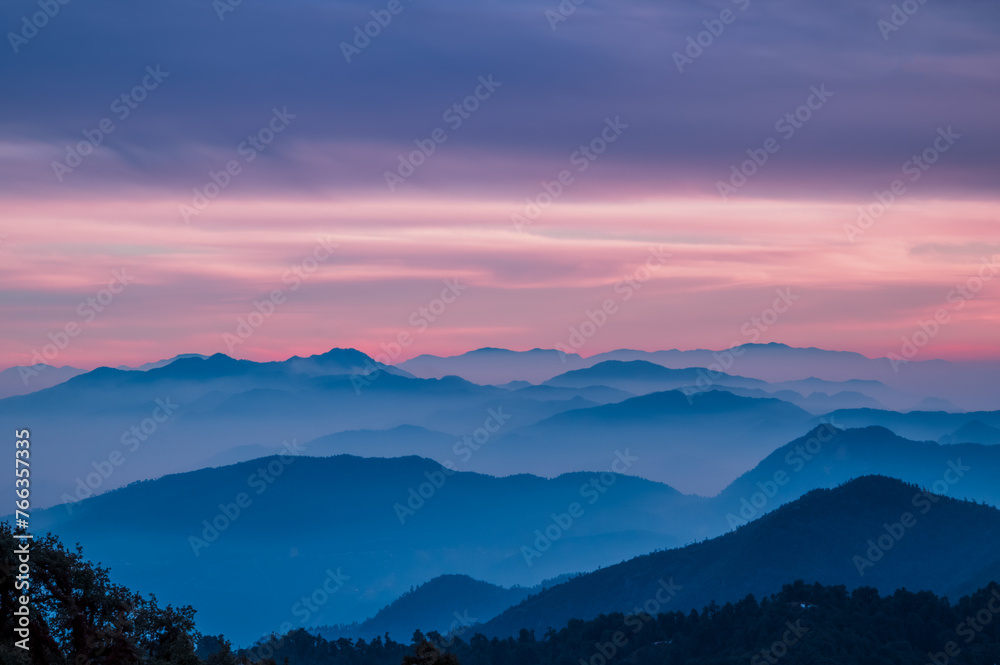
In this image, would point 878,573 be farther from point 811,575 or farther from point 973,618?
point 973,618

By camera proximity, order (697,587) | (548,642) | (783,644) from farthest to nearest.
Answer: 1. (697,587)
2. (548,642)
3. (783,644)

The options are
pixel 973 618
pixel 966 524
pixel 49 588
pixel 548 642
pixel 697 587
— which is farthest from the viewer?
pixel 966 524

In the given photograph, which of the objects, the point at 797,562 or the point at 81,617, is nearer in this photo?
the point at 81,617

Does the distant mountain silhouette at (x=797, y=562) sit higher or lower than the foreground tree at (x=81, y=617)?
higher

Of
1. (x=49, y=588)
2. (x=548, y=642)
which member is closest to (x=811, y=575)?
(x=548, y=642)

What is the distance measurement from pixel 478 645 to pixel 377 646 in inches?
488

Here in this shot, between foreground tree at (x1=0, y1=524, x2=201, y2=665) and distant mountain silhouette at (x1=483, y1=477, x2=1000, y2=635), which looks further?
distant mountain silhouette at (x1=483, y1=477, x2=1000, y2=635)

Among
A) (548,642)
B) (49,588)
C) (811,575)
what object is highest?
(811,575)

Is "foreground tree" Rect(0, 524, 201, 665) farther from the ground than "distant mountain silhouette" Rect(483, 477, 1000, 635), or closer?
closer

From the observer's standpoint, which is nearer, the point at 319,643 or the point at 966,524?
the point at 319,643

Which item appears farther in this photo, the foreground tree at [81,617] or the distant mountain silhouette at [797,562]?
the distant mountain silhouette at [797,562]

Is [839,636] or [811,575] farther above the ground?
[811,575]

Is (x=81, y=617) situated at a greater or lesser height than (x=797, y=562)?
lesser

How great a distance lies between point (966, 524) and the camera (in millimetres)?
186250
